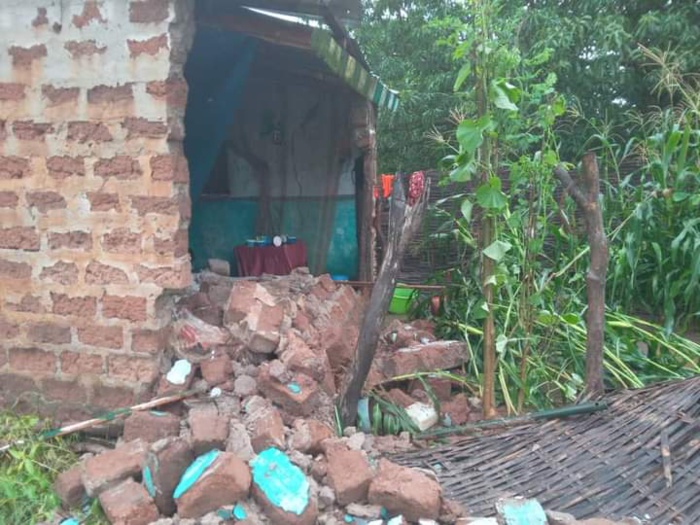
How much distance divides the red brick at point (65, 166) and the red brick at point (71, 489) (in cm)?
147

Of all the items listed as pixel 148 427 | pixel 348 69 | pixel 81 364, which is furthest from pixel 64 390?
pixel 348 69

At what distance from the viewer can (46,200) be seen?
2990 mm

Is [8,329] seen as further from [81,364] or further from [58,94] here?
[58,94]

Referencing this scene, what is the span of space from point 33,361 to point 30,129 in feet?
4.05

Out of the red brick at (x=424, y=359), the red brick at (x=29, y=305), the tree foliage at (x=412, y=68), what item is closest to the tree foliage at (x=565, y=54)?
the tree foliage at (x=412, y=68)

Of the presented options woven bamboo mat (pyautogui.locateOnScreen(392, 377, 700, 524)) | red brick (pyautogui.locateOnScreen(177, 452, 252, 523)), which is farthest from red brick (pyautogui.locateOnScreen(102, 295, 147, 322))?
woven bamboo mat (pyautogui.locateOnScreen(392, 377, 700, 524))

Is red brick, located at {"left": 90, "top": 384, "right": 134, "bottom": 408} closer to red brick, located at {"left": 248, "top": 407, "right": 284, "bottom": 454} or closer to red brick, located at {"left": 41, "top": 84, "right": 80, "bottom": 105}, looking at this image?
red brick, located at {"left": 248, "top": 407, "right": 284, "bottom": 454}

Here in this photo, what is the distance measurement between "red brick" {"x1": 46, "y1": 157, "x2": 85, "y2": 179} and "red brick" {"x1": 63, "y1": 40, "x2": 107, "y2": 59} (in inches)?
20.6

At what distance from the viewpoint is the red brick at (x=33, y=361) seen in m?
3.04

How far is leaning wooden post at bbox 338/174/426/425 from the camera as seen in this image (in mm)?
3047

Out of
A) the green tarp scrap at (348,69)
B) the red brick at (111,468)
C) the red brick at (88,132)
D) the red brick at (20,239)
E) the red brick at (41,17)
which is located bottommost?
the red brick at (111,468)

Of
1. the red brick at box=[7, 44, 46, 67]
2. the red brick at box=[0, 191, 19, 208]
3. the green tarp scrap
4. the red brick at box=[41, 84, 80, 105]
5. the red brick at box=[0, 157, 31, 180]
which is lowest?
the red brick at box=[0, 191, 19, 208]

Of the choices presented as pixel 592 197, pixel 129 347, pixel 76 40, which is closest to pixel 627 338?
pixel 592 197

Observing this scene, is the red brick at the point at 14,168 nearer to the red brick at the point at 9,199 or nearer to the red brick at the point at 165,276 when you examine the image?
the red brick at the point at 9,199
